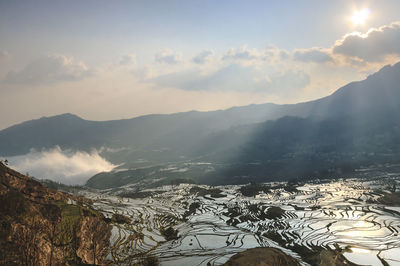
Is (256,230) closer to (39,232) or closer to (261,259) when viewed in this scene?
(261,259)

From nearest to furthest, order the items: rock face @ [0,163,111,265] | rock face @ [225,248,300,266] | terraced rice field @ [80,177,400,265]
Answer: rock face @ [0,163,111,265] < rock face @ [225,248,300,266] < terraced rice field @ [80,177,400,265]

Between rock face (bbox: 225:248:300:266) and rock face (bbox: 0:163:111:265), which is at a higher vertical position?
rock face (bbox: 0:163:111:265)

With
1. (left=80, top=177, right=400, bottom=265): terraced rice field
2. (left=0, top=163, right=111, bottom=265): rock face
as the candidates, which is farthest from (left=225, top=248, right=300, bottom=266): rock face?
(left=0, top=163, right=111, bottom=265): rock face

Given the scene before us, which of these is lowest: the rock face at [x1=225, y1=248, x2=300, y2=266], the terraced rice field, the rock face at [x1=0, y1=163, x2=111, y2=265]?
the terraced rice field

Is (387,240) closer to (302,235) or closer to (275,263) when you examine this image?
(302,235)

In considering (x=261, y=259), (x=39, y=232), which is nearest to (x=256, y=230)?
(x=261, y=259)

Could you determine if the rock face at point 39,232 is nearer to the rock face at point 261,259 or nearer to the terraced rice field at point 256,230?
the terraced rice field at point 256,230

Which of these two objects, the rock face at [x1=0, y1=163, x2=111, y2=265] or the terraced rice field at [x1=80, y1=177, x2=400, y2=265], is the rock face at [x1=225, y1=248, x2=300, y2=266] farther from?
the rock face at [x1=0, y1=163, x2=111, y2=265]
